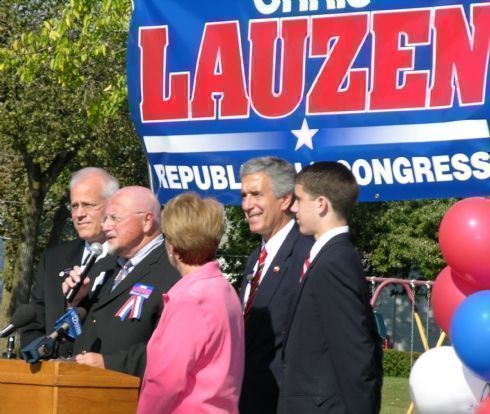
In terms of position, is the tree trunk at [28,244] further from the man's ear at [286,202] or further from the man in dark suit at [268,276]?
the man's ear at [286,202]

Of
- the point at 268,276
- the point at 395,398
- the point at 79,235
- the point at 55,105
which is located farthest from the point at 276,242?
the point at 55,105

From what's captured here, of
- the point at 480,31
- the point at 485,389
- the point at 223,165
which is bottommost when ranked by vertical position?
the point at 485,389

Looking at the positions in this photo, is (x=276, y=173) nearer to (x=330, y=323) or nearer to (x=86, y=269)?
(x=86, y=269)

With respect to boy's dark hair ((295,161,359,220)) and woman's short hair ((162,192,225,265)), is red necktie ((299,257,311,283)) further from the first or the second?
woman's short hair ((162,192,225,265))

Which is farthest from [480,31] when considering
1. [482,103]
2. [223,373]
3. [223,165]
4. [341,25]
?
[223,373]

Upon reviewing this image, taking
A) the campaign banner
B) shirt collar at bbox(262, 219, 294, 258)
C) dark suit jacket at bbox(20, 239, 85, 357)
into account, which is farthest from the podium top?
the campaign banner

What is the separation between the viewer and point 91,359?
215 inches

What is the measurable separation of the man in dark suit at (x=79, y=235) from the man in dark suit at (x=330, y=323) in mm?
1587

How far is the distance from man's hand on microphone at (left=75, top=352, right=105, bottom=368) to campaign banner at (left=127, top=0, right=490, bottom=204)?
6.88ft

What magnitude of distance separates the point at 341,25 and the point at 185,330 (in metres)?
2.82

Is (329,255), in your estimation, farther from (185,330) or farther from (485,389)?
(485,389)

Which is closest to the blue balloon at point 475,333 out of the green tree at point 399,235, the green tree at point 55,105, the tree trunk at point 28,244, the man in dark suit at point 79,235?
the man in dark suit at point 79,235

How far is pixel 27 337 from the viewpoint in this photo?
651cm

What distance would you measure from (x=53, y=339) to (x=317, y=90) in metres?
2.58
